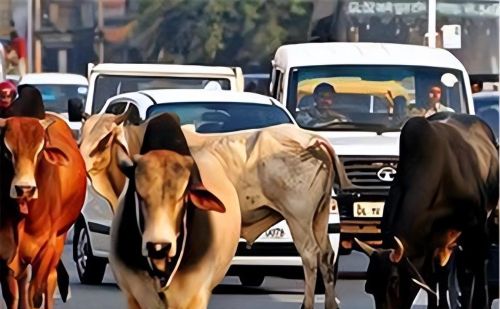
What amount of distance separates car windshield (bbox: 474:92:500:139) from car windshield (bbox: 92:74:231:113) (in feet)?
10.1

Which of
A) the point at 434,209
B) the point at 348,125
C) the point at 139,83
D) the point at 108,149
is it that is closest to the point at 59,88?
the point at 139,83

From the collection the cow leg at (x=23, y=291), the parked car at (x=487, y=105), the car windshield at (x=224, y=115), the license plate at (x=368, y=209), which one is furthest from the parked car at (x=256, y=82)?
the cow leg at (x=23, y=291)

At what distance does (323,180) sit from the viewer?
1322cm

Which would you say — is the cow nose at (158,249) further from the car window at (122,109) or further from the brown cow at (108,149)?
the car window at (122,109)

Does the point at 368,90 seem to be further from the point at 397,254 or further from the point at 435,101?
the point at 397,254

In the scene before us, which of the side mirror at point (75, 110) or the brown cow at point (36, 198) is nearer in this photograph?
the brown cow at point (36, 198)

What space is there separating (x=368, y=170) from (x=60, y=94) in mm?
16237

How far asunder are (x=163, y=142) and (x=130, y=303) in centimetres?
94

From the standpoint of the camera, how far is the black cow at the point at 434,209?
33.2 feet

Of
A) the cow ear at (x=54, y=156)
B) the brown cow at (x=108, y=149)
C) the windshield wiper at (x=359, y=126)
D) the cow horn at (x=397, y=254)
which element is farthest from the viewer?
the windshield wiper at (x=359, y=126)

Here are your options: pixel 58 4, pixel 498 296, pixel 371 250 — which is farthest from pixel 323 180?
pixel 58 4

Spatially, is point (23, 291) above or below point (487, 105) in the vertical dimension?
above

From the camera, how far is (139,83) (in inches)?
786

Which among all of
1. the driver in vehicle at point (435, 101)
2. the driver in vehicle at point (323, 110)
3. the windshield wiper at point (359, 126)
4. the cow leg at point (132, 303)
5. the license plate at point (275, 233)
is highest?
the cow leg at point (132, 303)
